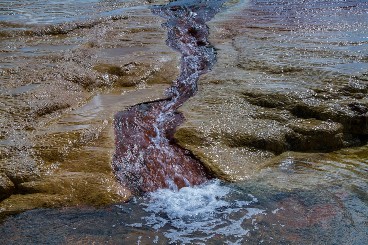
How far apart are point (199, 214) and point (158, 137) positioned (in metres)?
1.79

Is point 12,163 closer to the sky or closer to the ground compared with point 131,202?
closer to the sky

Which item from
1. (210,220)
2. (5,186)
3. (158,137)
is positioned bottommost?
(210,220)

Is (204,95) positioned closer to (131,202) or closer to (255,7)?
(131,202)

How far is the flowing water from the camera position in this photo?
16.4 ft

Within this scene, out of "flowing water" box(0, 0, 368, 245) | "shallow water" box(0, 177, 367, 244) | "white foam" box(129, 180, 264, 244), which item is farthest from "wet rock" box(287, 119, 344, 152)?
"white foam" box(129, 180, 264, 244)

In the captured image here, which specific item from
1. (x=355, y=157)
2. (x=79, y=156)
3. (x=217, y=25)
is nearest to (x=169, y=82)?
(x=79, y=156)

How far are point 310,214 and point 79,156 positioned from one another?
9.92 feet

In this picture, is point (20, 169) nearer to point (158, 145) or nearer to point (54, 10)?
point (158, 145)

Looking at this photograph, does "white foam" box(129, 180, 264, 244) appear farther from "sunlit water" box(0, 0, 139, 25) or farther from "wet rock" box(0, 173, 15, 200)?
"sunlit water" box(0, 0, 139, 25)

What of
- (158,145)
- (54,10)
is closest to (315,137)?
(158,145)

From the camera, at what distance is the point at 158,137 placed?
6.78m

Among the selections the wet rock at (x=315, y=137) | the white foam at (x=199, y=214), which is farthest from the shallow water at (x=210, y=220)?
the wet rock at (x=315, y=137)

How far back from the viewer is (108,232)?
4.89m

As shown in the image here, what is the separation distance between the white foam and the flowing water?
0.8 inches
